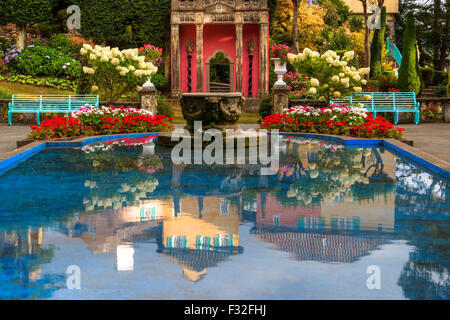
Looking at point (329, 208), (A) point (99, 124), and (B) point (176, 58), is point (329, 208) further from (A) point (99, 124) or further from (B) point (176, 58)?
(B) point (176, 58)

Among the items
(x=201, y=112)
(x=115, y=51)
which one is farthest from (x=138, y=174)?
(x=115, y=51)

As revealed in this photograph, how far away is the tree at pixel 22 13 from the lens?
2636 cm

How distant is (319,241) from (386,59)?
35.9m

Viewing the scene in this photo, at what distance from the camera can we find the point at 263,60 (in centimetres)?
2703

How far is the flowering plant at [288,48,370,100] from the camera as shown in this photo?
56.9ft

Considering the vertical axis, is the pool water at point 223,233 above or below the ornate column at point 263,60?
below

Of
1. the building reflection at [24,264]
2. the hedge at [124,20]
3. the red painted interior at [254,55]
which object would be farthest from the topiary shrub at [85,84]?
the building reflection at [24,264]

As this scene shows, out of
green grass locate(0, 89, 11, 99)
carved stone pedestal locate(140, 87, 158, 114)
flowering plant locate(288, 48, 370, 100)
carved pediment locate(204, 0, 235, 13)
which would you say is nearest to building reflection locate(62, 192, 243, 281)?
flowering plant locate(288, 48, 370, 100)

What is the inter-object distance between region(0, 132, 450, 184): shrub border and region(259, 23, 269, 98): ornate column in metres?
11.1

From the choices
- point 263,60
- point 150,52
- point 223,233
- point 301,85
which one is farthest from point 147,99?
point 223,233

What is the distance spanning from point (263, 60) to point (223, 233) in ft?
74.0

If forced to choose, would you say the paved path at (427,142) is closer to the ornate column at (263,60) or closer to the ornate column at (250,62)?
the ornate column at (263,60)

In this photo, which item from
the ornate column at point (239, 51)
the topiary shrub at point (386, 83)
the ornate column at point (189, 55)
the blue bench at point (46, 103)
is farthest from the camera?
the ornate column at point (189, 55)

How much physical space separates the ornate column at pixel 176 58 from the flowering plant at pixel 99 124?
10.4 meters
